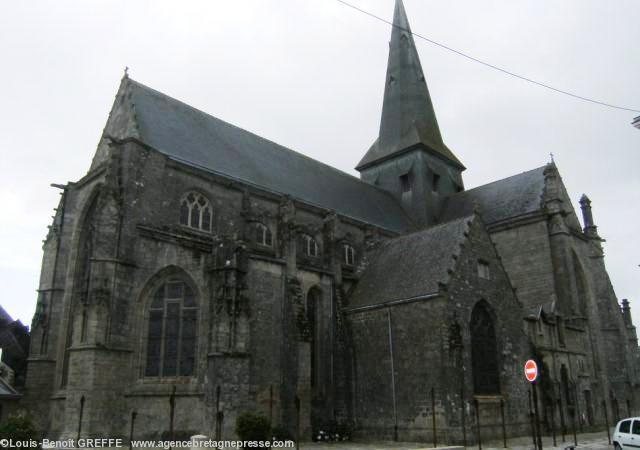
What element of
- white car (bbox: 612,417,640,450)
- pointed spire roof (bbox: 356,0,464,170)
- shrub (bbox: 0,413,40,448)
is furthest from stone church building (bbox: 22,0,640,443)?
pointed spire roof (bbox: 356,0,464,170)

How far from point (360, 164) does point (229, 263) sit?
23867 mm

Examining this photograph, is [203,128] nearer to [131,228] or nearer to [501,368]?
[131,228]

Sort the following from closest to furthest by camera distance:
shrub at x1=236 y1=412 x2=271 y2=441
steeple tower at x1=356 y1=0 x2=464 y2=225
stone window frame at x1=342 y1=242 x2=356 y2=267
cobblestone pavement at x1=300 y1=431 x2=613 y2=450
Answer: shrub at x1=236 y1=412 x2=271 y2=441
cobblestone pavement at x1=300 y1=431 x2=613 y2=450
stone window frame at x1=342 y1=242 x2=356 y2=267
steeple tower at x1=356 y1=0 x2=464 y2=225

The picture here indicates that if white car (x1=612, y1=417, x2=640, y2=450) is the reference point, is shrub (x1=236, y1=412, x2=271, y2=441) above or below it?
above

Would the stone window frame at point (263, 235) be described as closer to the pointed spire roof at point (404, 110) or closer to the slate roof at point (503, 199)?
the slate roof at point (503, 199)

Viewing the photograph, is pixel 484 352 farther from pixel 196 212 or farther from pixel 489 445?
pixel 196 212

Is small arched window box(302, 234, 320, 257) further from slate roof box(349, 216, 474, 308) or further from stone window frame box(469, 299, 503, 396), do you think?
stone window frame box(469, 299, 503, 396)

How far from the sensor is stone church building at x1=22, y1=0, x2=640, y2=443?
18125 millimetres

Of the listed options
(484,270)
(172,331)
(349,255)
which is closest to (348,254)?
(349,255)

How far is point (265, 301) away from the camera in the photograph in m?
21.2

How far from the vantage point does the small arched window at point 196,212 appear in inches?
885

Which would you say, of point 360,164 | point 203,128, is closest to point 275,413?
point 203,128

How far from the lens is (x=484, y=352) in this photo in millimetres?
21797

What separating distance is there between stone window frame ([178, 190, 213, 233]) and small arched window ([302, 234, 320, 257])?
510 cm
